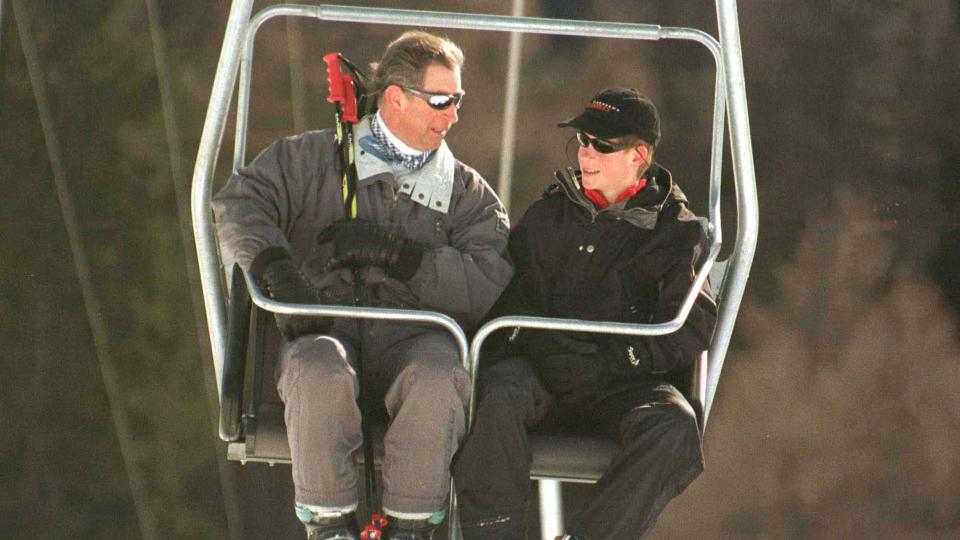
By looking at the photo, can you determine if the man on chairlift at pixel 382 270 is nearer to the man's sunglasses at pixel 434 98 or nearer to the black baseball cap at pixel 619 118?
the man's sunglasses at pixel 434 98

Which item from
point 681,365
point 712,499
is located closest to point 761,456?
point 712,499

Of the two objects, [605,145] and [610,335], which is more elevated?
[605,145]

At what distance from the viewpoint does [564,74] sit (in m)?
5.61

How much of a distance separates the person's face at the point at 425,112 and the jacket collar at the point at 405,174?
49 millimetres

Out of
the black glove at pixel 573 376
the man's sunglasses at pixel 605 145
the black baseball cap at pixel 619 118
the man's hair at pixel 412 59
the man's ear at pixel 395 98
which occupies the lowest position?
the black glove at pixel 573 376

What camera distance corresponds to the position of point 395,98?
3104mm

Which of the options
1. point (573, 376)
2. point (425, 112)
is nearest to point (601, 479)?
point (573, 376)

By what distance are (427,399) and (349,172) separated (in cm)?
50

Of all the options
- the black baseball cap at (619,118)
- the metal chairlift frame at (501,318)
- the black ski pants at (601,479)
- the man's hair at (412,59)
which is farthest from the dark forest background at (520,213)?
the black ski pants at (601,479)

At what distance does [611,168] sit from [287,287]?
676 millimetres

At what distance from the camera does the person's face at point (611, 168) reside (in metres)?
3.08

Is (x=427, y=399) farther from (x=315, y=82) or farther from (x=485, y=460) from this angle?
(x=315, y=82)

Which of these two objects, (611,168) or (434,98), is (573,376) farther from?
(434,98)

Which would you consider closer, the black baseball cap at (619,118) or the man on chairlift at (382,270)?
the man on chairlift at (382,270)
